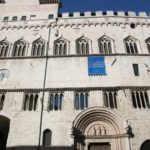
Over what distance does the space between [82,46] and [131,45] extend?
4685 mm

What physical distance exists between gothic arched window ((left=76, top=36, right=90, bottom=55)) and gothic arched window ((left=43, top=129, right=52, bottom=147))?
789 cm

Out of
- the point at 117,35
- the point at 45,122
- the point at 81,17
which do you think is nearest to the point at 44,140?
→ the point at 45,122

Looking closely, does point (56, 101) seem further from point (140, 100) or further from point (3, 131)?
point (140, 100)

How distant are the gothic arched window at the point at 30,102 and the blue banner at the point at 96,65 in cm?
501

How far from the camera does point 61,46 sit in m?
19.6

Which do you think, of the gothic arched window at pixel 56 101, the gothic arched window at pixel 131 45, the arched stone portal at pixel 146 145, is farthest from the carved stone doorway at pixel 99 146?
the gothic arched window at pixel 131 45

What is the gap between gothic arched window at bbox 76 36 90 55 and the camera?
1913cm

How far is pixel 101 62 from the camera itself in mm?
17797

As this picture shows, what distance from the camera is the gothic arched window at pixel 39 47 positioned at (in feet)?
63.0

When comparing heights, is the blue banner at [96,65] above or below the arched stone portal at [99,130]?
above

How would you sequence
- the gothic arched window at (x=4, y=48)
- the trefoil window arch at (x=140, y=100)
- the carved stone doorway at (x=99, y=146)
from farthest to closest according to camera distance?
1. the gothic arched window at (x=4, y=48)
2. the trefoil window arch at (x=140, y=100)
3. the carved stone doorway at (x=99, y=146)

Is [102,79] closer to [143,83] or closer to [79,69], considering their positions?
[79,69]

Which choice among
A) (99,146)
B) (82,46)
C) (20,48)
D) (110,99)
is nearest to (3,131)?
(20,48)

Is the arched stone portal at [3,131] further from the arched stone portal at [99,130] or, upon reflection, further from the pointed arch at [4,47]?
the pointed arch at [4,47]
